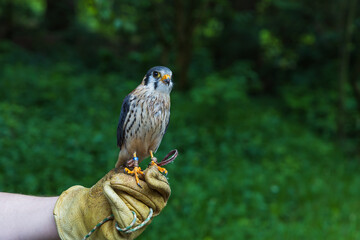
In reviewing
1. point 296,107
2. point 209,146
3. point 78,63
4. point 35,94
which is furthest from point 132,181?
point 78,63

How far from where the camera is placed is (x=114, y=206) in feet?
6.06

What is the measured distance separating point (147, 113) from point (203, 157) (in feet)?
11.4

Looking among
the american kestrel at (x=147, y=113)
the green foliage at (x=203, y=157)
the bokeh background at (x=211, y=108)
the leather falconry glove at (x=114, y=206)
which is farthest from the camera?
the bokeh background at (x=211, y=108)

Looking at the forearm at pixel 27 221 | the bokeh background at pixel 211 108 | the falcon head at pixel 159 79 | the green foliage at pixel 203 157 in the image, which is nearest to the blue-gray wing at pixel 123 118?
the falcon head at pixel 159 79

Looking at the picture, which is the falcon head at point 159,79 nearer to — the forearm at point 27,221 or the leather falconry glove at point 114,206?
the leather falconry glove at point 114,206

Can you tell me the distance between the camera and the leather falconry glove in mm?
1854

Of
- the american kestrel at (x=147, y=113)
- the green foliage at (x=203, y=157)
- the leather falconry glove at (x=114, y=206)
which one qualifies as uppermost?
the green foliage at (x=203, y=157)

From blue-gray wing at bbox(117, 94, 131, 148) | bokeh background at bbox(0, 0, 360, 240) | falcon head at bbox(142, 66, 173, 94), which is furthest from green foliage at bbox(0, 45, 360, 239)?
falcon head at bbox(142, 66, 173, 94)

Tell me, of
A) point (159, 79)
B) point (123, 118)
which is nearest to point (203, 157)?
point (123, 118)

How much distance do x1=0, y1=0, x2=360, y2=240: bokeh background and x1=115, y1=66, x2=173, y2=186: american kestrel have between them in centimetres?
175

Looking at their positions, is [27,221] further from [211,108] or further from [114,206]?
[211,108]

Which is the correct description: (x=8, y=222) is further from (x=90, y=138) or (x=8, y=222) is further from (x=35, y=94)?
(x=35, y=94)

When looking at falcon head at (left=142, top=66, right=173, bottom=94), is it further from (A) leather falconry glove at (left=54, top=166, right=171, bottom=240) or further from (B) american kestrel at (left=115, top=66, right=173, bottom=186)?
(A) leather falconry glove at (left=54, top=166, right=171, bottom=240)

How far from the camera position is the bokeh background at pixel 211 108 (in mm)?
4277
